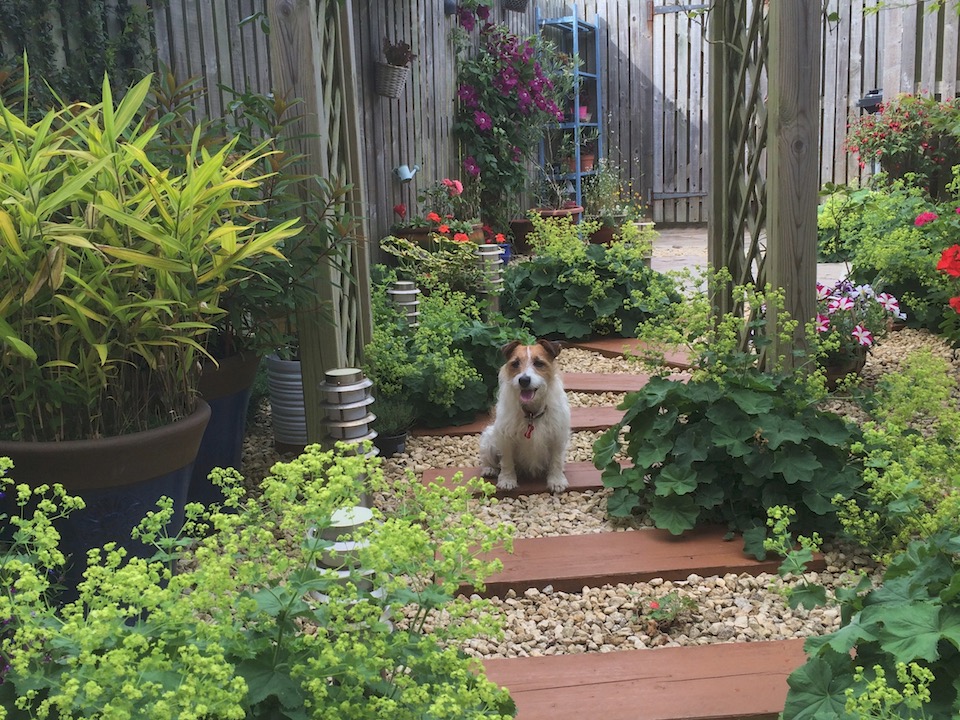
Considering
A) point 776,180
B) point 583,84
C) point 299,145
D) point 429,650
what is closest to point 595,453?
point 776,180

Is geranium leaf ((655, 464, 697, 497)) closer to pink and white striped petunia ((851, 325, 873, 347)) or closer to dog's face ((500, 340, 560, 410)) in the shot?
dog's face ((500, 340, 560, 410))

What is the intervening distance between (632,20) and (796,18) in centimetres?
992

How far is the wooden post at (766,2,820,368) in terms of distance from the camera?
3.24 m

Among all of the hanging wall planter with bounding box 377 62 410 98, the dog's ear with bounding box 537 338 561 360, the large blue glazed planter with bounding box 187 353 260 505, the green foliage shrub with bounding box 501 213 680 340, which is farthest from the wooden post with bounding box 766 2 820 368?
the hanging wall planter with bounding box 377 62 410 98

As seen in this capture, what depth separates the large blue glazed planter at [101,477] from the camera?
2.23 meters

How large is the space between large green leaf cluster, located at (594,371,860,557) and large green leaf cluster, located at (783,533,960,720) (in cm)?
104

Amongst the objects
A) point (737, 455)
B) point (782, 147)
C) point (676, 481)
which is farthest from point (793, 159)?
point (676, 481)

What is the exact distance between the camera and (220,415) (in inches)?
132

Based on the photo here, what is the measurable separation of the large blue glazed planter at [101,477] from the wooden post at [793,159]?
2306mm

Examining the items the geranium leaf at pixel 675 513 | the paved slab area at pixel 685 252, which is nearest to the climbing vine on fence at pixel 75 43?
the geranium leaf at pixel 675 513

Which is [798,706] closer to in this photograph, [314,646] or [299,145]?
[314,646]

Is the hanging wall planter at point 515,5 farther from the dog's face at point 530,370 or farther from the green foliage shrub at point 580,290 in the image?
the dog's face at point 530,370

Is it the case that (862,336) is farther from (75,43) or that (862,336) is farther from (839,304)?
(75,43)

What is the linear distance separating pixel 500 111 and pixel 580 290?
3.31m
